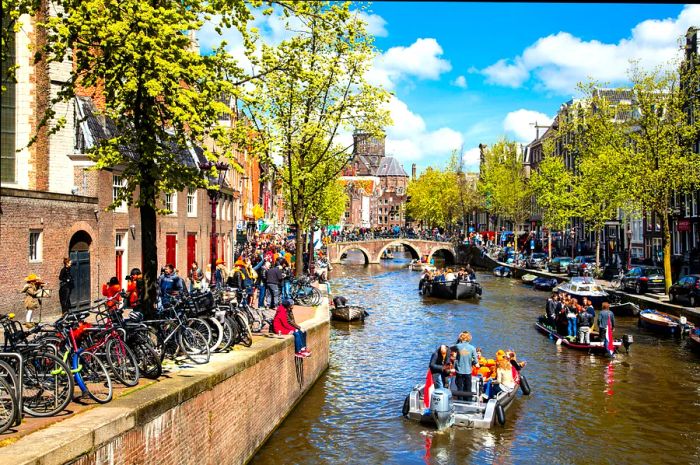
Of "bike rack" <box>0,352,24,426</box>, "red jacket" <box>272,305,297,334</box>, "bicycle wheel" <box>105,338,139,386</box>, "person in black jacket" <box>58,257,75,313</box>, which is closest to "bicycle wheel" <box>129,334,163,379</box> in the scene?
"bicycle wheel" <box>105,338,139,386</box>

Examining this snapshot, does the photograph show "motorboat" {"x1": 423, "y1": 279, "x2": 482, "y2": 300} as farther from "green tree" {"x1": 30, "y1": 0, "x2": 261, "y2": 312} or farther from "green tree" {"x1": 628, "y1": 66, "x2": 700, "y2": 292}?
"green tree" {"x1": 30, "y1": 0, "x2": 261, "y2": 312}

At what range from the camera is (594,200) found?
5606 centimetres

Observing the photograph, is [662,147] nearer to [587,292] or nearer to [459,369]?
[587,292]

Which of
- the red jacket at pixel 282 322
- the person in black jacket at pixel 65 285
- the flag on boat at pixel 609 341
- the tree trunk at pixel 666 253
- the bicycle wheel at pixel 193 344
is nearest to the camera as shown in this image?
the bicycle wheel at pixel 193 344

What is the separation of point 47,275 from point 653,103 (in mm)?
33321

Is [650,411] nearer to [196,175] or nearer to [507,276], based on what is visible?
[196,175]

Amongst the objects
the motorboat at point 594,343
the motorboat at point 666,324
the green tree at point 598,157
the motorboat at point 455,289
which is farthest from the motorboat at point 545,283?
the motorboat at point 594,343

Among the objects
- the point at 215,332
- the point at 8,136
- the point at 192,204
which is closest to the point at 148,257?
the point at 215,332

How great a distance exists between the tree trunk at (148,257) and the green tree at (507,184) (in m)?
68.9

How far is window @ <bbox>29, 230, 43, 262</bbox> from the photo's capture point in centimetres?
2115

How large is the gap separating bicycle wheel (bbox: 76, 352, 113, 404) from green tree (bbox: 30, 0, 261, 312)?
3662mm

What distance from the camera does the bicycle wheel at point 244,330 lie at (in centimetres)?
1578

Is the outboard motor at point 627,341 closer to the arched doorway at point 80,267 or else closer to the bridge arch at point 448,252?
the arched doorway at point 80,267

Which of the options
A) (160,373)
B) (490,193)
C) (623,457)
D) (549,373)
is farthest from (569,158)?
(160,373)
